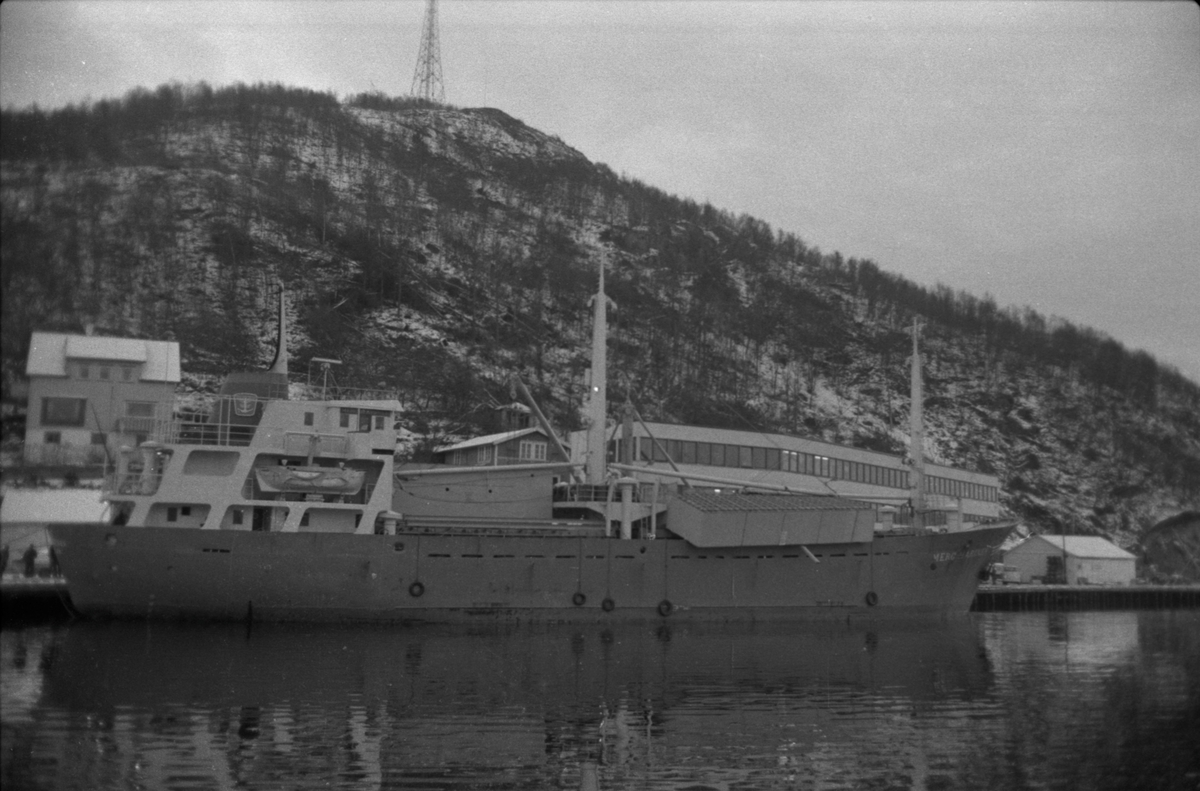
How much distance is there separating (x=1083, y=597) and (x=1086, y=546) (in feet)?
21.9

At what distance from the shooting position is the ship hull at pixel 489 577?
2241 centimetres

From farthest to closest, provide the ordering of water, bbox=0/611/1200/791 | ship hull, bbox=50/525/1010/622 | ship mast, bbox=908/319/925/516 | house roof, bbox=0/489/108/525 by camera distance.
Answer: ship mast, bbox=908/319/925/516 < ship hull, bbox=50/525/1010/622 < water, bbox=0/611/1200/791 < house roof, bbox=0/489/108/525

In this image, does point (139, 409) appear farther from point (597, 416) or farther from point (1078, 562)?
point (1078, 562)

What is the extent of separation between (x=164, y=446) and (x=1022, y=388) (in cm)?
5400

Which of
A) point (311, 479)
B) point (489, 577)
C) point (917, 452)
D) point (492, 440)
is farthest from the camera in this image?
point (917, 452)

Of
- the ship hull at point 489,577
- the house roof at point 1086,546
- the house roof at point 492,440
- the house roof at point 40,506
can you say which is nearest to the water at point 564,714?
the house roof at point 40,506

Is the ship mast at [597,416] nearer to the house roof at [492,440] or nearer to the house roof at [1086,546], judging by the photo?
the house roof at [492,440]

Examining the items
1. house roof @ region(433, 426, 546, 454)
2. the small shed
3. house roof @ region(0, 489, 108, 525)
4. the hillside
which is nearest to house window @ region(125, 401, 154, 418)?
house roof @ region(0, 489, 108, 525)

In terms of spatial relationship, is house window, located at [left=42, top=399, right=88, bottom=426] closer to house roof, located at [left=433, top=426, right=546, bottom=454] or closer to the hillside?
the hillside

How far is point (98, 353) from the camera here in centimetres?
629

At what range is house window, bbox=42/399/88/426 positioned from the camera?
224 inches

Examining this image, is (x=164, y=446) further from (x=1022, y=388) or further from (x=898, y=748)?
(x=1022, y=388)

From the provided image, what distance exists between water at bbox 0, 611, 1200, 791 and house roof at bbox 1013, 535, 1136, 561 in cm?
3200

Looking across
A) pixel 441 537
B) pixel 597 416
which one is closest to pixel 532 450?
pixel 597 416
